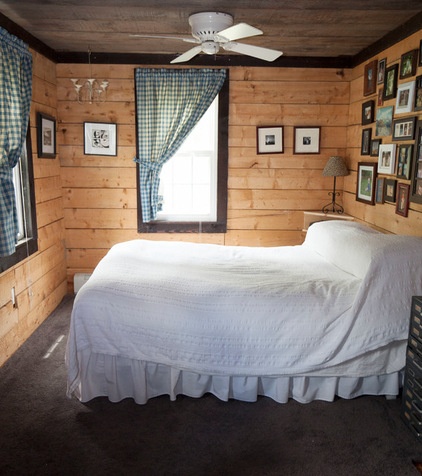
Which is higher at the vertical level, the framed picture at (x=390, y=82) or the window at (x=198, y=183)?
the framed picture at (x=390, y=82)

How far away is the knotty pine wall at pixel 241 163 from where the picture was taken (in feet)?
13.9

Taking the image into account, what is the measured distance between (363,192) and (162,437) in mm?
2690

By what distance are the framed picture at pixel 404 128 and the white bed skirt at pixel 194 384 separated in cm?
161

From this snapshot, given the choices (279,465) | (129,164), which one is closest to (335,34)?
(129,164)

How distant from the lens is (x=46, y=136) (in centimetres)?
387

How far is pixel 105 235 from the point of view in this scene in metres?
4.45

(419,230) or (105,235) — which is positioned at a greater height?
(419,230)

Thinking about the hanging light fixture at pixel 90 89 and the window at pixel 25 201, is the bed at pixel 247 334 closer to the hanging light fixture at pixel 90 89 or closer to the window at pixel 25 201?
the window at pixel 25 201

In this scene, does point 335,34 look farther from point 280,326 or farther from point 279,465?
point 279,465

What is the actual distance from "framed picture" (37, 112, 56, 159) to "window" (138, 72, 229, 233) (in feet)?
3.20

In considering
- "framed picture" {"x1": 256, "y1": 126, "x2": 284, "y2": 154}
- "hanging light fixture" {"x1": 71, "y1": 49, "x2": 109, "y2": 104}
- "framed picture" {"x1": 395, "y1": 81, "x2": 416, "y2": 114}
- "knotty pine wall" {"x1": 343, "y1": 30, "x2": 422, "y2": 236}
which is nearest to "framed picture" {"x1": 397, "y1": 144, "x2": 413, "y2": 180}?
"knotty pine wall" {"x1": 343, "y1": 30, "x2": 422, "y2": 236}

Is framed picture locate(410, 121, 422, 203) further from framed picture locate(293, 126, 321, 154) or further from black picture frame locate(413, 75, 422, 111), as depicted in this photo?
framed picture locate(293, 126, 321, 154)

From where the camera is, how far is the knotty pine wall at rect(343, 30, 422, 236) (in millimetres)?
3104

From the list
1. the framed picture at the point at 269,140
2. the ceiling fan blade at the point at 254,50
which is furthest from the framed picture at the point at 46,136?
the framed picture at the point at 269,140
